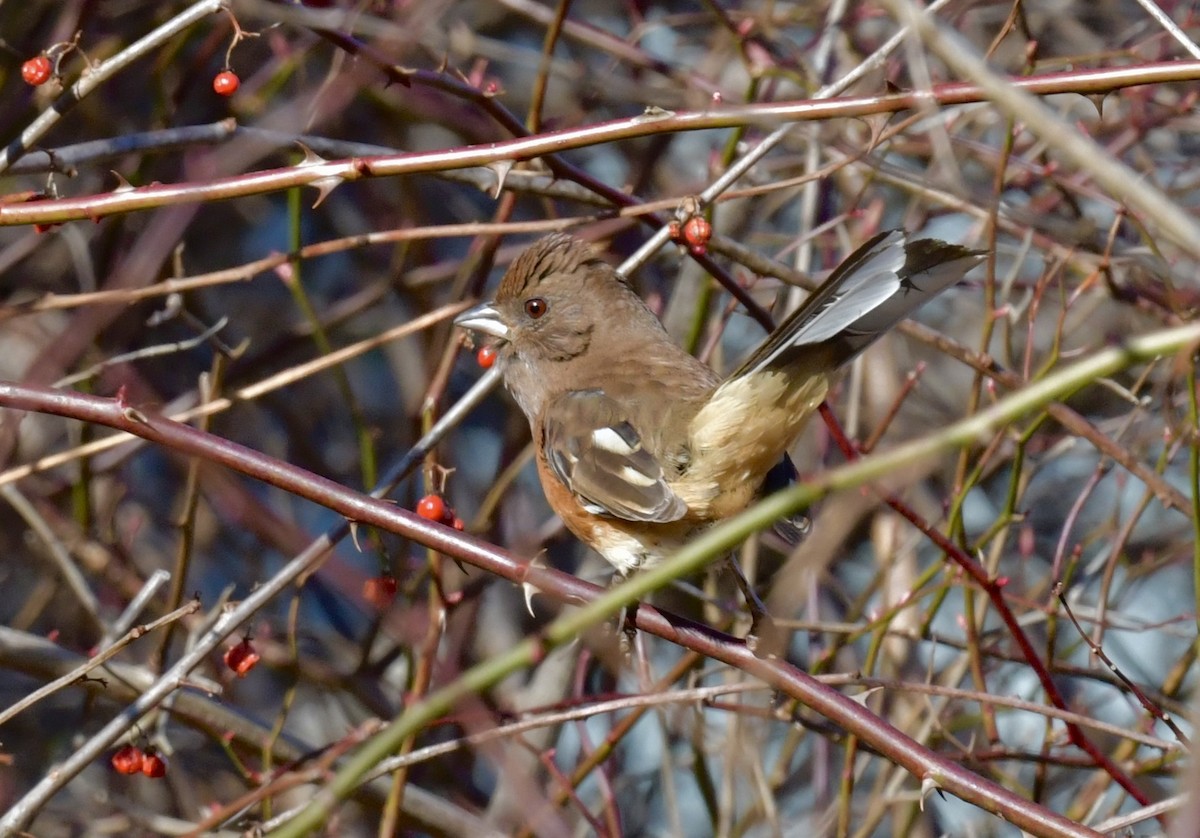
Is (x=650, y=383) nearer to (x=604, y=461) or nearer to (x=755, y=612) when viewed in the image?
(x=604, y=461)

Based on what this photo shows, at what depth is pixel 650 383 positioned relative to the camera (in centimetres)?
370

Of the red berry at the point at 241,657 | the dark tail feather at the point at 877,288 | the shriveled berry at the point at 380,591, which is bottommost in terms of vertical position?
the red berry at the point at 241,657

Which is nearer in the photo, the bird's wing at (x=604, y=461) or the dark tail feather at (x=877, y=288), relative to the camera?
the dark tail feather at (x=877, y=288)

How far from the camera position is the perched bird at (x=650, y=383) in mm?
2754

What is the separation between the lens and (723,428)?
327 centimetres

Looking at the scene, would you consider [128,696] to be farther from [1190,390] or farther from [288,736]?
[1190,390]

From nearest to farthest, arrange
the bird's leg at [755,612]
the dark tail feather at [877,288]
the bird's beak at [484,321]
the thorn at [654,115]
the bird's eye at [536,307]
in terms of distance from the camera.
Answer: the thorn at [654,115] → the dark tail feather at [877,288] → the bird's leg at [755,612] → the bird's beak at [484,321] → the bird's eye at [536,307]

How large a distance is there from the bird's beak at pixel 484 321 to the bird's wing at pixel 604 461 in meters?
0.27

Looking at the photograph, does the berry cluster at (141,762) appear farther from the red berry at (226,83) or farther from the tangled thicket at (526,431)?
the red berry at (226,83)

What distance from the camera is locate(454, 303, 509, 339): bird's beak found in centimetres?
385

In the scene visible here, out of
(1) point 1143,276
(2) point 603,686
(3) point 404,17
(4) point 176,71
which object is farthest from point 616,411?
(4) point 176,71

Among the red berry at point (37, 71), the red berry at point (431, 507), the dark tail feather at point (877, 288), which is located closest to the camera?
the dark tail feather at point (877, 288)

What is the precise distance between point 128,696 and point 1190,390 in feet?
9.18

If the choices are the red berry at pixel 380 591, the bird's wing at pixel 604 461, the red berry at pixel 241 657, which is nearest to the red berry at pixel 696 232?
the bird's wing at pixel 604 461
